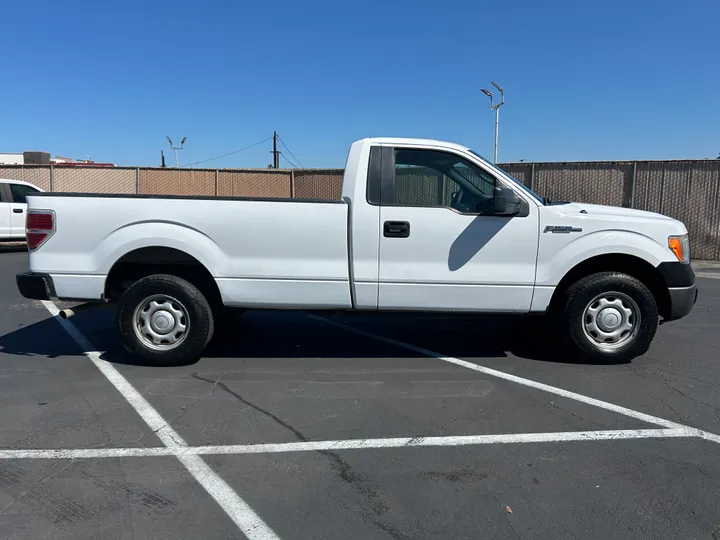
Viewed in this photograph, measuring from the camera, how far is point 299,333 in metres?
6.40

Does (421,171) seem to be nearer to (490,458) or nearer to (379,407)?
(379,407)

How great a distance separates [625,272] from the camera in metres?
5.22

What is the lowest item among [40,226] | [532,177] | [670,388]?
[670,388]

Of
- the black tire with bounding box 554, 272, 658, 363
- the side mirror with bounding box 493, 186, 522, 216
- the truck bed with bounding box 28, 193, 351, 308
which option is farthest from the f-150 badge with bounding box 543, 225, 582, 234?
the truck bed with bounding box 28, 193, 351, 308

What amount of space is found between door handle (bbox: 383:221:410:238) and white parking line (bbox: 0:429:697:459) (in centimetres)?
186

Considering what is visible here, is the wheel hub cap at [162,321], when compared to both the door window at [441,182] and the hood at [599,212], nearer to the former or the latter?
the door window at [441,182]

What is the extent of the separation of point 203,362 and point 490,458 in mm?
3016

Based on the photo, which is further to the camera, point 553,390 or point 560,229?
point 560,229

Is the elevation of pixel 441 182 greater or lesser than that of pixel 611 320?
greater

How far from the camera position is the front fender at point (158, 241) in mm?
4863

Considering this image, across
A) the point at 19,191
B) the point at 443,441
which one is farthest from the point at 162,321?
the point at 19,191

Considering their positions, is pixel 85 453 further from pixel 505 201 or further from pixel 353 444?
pixel 505 201

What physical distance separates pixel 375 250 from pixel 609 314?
2.25 metres

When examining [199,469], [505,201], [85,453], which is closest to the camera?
[199,469]
